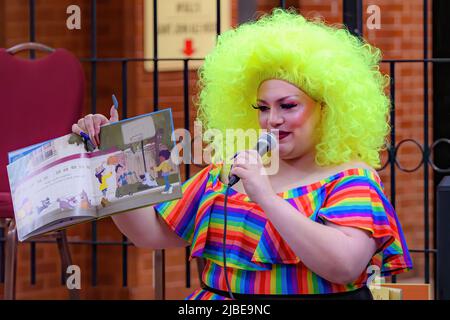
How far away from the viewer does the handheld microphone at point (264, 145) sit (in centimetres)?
228

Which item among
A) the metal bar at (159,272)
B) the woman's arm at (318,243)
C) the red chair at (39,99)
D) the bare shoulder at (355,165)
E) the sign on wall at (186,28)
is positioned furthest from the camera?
the sign on wall at (186,28)

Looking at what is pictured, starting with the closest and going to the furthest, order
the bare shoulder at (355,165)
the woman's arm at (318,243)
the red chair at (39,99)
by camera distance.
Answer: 1. the woman's arm at (318,243)
2. the bare shoulder at (355,165)
3. the red chair at (39,99)

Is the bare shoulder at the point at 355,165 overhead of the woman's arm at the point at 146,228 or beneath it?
overhead

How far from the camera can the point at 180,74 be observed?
17.5 feet

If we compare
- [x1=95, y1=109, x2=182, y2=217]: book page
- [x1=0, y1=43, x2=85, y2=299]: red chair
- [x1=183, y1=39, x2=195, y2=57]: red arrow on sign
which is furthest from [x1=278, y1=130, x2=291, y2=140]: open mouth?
[x1=183, y1=39, x2=195, y2=57]: red arrow on sign

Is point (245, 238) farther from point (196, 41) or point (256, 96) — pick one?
point (196, 41)

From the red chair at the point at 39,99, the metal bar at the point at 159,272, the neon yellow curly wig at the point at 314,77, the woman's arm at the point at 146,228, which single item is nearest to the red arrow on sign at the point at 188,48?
the red chair at the point at 39,99

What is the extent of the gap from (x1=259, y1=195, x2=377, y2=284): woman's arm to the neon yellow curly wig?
23cm

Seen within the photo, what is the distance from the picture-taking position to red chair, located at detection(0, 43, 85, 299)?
3.90 metres

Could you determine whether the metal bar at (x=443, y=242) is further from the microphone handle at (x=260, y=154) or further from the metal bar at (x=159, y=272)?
the metal bar at (x=159, y=272)

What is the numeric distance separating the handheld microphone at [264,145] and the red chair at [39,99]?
163cm

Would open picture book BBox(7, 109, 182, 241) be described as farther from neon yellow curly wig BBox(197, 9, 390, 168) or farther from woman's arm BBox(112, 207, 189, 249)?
neon yellow curly wig BBox(197, 9, 390, 168)

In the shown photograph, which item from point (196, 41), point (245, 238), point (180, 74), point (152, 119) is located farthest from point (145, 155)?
point (180, 74)

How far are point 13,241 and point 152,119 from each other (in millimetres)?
1500
